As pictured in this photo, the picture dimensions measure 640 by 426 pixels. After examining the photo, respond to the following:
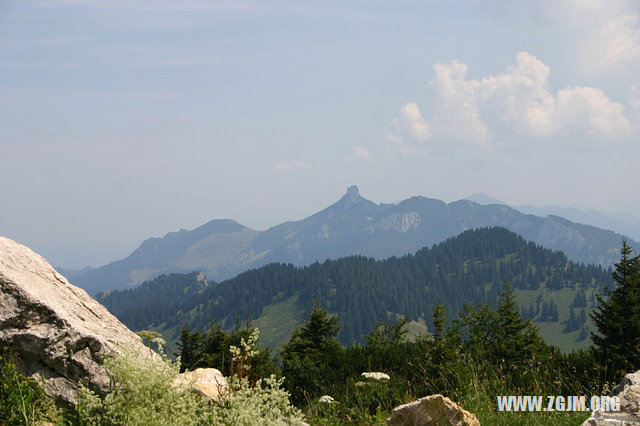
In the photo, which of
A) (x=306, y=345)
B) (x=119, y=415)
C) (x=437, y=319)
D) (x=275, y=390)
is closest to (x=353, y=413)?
(x=275, y=390)

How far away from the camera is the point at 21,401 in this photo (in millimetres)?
7098

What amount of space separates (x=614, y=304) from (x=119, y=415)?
27244 millimetres

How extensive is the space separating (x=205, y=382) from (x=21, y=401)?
2.60m

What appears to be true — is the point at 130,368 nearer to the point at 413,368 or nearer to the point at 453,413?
the point at 453,413

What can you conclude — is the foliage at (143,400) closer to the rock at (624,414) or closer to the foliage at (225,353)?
the rock at (624,414)

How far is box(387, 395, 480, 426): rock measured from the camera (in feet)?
24.4

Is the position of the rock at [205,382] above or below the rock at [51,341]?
below

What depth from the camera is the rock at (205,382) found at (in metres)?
7.39

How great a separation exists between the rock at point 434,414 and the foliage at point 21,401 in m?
4.92

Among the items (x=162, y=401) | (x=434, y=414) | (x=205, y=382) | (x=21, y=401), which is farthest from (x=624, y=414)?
(x=21, y=401)

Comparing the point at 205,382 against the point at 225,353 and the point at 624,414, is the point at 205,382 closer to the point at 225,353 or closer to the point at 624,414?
the point at 624,414

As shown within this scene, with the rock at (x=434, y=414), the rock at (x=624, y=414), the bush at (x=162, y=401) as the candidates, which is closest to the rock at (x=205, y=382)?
the bush at (x=162, y=401)

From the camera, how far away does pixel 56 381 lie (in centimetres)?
773

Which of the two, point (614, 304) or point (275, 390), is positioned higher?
point (614, 304)
